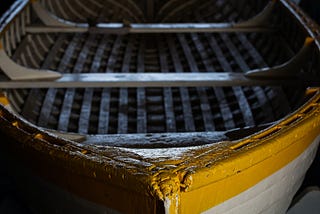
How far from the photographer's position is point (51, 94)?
290 cm

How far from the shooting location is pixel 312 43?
7.95 ft

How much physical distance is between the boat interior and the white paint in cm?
24

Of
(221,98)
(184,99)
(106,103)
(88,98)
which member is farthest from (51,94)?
(221,98)

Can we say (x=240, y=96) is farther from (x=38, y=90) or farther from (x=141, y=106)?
(x=38, y=90)

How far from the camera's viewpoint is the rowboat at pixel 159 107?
56.3 inches

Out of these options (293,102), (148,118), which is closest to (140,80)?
(148,118)

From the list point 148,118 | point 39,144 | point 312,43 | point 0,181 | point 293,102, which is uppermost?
point 312,43

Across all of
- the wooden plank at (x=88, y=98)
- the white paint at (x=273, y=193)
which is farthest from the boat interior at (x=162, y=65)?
the white paint at (x=273, y=193)

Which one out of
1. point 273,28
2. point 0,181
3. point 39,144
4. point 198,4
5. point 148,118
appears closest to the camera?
point 39,144

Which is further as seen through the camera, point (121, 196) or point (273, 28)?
point (273, 28)

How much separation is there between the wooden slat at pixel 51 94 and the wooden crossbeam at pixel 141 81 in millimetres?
283

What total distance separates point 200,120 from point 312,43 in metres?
0.81

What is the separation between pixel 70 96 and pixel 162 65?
86cm

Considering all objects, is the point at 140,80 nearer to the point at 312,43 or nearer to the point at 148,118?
the point at 148,118
